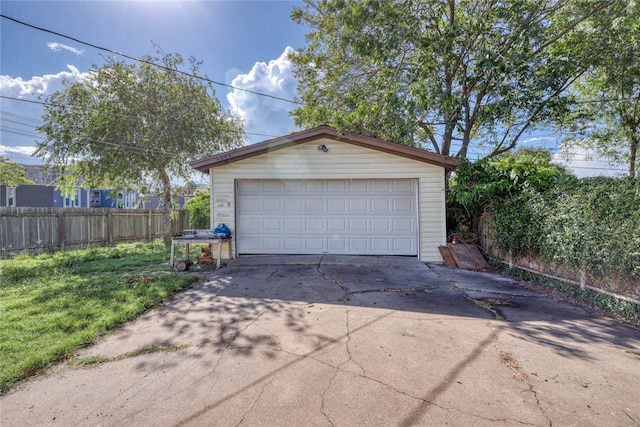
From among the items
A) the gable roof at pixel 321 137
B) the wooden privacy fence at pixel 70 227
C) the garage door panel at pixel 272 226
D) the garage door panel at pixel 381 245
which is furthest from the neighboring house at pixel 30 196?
the garage door panel at pixel 381 245

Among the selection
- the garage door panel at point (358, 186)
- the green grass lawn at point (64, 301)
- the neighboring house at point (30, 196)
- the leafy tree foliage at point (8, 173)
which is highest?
the leafy tree foliage at point (8, 173)

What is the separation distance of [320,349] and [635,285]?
4.13m

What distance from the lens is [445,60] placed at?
819 centimetres

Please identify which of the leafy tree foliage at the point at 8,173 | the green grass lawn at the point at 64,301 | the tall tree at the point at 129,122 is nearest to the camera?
the green grass lawn at the point at 64,301

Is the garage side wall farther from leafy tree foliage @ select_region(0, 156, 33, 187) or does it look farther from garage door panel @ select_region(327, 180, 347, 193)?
leafy tree foliage @ select_region(0, 156, 33, 187)

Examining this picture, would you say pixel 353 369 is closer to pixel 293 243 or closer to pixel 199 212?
pixel 293 243

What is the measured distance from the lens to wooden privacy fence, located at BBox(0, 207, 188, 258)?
360 inches

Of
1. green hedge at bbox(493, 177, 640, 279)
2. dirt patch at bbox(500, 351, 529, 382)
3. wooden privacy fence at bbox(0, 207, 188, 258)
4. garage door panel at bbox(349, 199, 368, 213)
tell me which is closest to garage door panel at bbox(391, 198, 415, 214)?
garage door panel at bbox(349, 199, 368, 213)

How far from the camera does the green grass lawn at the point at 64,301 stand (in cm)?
306

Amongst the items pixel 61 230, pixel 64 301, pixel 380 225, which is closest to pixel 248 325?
pixel 64 301

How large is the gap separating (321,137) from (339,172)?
1.00 metres

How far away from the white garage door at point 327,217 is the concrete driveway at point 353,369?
3427 millimetres

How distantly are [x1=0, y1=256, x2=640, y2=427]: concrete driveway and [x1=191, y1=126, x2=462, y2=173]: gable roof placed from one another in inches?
154

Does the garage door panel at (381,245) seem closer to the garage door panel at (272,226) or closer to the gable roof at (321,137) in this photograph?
the gable roof at (321,137)
